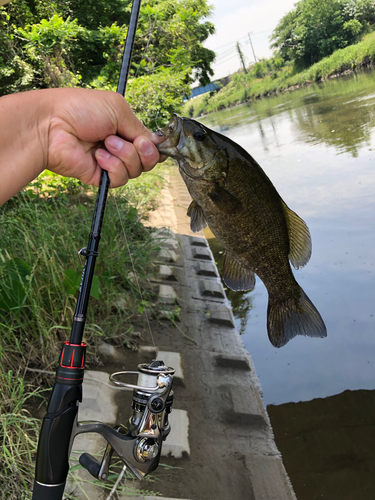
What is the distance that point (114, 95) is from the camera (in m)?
1.62

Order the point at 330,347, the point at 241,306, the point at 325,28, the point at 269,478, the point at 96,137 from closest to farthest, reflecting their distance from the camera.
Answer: the point at 96,137 < the point at 269,478 < the point at 330,347 < the point at 241,306 < the point at 325,28

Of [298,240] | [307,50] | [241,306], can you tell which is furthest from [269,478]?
[307,50]

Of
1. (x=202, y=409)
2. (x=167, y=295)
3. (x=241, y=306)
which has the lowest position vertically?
(x=241, y=306)

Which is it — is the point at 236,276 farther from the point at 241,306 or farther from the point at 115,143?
the point at 241,306

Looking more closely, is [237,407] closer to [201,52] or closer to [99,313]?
[99,313]

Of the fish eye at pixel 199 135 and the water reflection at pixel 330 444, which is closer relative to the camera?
the fish eye at pixel 199 135

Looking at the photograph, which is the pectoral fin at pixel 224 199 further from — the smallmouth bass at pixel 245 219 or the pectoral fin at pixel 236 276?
the pectoral fin at pixel 236 276

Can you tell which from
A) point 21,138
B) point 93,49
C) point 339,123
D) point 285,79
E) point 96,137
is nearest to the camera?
point 21,138

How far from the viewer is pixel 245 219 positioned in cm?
160

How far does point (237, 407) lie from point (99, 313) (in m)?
1.43

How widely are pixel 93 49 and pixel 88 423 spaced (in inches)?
617

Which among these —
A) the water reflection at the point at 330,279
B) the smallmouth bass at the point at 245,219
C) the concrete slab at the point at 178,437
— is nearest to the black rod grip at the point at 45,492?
the smallmouth bass at the point at 245,219

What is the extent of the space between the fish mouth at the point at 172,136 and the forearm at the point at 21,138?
0.44m

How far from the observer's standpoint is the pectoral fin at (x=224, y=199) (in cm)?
156
